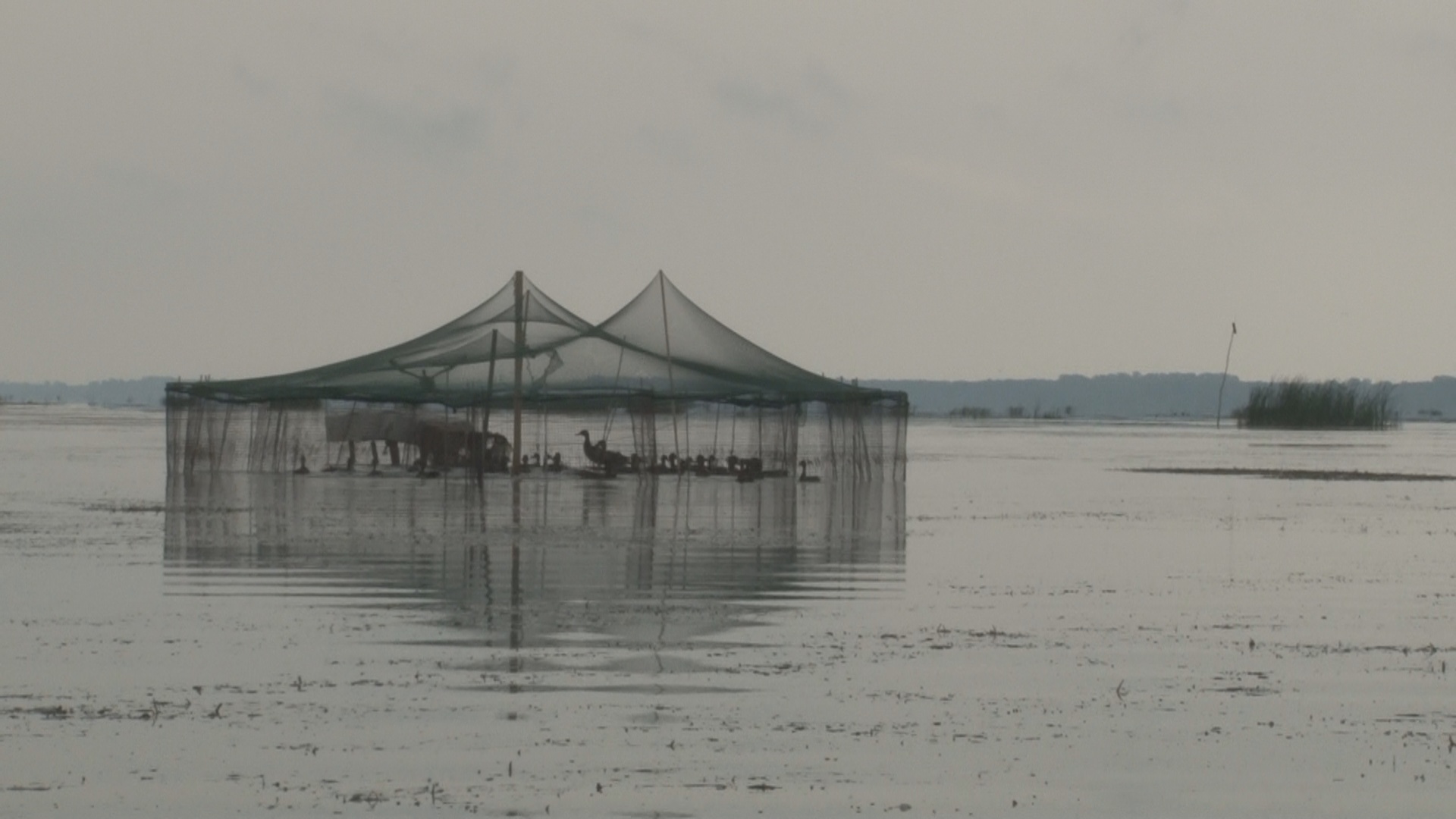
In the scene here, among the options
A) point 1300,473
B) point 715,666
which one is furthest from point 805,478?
point 715,666

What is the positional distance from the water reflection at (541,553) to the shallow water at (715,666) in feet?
0.34

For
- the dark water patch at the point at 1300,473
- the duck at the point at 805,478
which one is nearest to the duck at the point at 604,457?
the duck at the point at 805,478

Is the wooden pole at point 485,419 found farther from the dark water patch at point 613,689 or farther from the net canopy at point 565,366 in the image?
the dark water patch at point 613,689

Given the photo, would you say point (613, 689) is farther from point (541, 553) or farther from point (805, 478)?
point (805, 478)

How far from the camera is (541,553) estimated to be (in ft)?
75.6

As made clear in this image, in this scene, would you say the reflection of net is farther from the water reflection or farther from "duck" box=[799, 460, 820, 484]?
the water reflection

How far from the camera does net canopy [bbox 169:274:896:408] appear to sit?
45.9 m

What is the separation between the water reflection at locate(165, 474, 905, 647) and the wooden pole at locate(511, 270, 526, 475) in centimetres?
507

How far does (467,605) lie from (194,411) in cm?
3055

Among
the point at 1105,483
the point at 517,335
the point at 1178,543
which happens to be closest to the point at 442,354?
the point at 517,335

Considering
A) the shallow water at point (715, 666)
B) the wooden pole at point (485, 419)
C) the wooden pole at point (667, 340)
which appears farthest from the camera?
the wooden pole at point (667, 340)

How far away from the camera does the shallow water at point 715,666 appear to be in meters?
10.1

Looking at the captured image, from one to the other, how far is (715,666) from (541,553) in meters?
9.41

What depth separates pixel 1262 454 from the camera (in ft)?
231
